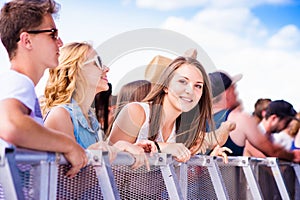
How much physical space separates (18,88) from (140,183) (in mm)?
419

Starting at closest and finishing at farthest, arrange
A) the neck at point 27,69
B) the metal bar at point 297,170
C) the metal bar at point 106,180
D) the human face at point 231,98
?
the metal bar at point 106,180
the neck at point 27,69
the metal bar at point 297,170
the human face at point 231,98

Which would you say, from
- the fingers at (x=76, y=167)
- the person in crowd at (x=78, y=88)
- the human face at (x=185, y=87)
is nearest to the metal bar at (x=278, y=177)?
the human face at (x=185, y=87)

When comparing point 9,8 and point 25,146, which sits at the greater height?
point 9,8

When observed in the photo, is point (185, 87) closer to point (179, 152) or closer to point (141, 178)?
point (179, 152)

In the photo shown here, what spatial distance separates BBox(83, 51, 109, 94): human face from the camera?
6.27 feet

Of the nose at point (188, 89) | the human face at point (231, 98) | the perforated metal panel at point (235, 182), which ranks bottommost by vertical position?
the perforated metal panel at point (235, 182)

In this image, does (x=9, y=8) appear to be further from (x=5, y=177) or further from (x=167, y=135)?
(x=167, y=135)

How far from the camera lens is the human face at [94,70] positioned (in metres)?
1.91

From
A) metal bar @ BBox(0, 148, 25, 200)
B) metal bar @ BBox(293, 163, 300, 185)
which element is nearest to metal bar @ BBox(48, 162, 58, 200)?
metal bar @ BBox(0, 148, 25, 200)

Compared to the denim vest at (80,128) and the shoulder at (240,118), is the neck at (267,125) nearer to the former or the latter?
the shoulder at (240,118)

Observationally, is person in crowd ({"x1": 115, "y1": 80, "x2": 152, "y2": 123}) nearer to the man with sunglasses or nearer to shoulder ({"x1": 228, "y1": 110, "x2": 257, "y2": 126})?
the man with sunglasses

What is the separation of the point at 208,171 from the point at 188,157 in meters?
0.20

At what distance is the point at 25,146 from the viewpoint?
1236mm

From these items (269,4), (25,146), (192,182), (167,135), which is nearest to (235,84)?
(167,135)
